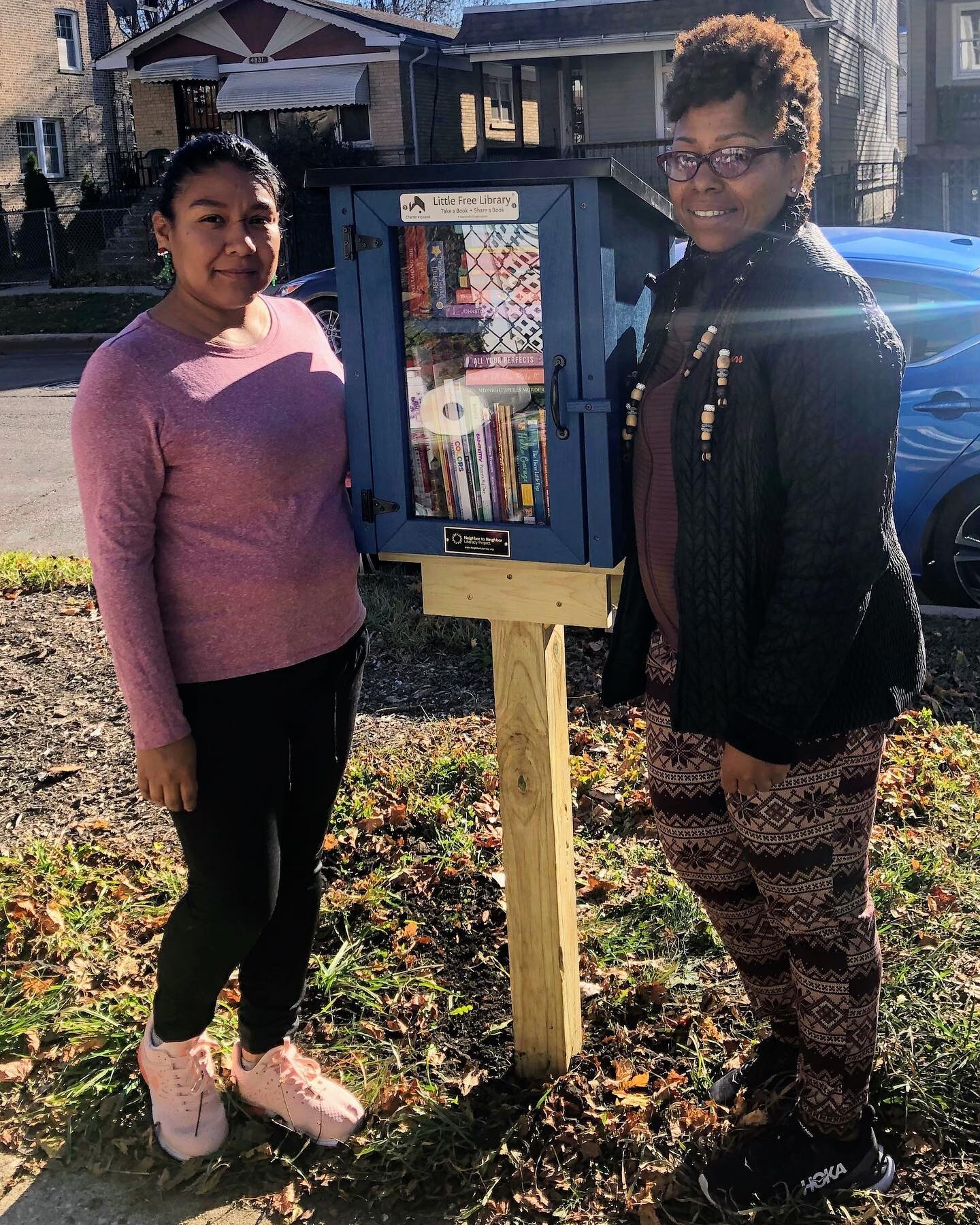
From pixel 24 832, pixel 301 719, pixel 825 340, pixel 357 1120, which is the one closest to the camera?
pixel 825 340

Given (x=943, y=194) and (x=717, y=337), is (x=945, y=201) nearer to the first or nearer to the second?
(x=943, y=194)

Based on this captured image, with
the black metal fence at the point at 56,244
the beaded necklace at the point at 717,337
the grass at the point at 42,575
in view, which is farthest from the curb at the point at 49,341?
the beaded necklace at the point at 717,337

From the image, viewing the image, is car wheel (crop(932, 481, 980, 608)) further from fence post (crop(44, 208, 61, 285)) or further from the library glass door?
fence post (crop(44, 208, 61, 285))

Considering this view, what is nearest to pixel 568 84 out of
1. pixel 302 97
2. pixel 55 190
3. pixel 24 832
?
pixel 302 97

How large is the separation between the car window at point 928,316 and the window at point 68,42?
Result: 111 feet

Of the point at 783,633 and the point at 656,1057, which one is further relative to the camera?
the point at 656,1057

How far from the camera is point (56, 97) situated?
34094 mm

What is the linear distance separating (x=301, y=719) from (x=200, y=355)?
0.79 metres

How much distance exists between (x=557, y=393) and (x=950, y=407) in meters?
4.24

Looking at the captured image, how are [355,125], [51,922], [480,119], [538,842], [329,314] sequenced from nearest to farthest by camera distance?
1. [538,842]
2. [51,922]
3. [329,314]
4. [480,119]
5. [355,125]

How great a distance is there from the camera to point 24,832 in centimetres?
450

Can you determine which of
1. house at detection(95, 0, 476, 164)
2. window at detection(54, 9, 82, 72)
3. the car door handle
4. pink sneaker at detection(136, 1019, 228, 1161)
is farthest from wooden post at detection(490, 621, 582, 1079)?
window at detection(54, 9, 82, 72)

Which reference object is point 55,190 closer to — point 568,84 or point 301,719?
point 568,84

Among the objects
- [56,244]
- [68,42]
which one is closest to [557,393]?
[56,244]
